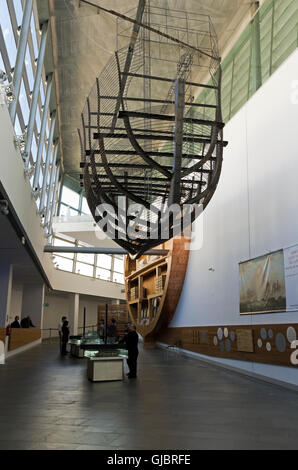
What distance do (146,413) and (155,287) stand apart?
37.3ft

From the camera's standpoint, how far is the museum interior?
5.29m

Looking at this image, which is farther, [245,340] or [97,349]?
[97,349]

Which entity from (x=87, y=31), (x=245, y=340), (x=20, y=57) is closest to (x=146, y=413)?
(x=245, y=340)

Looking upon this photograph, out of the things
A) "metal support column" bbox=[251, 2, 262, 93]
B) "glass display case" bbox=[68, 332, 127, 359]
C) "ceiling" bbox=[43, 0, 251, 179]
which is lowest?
"glass display case" bbox=[68, 332, 127, 359]

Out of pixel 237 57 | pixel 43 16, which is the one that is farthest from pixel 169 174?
pixel 43 16

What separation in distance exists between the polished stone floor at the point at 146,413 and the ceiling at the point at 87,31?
8947 mm

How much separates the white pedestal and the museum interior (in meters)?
0.04

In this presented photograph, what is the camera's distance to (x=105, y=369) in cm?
824

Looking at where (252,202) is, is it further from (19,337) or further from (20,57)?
(19,337)

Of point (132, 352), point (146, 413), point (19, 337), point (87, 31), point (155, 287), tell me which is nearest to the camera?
point (146, 413)

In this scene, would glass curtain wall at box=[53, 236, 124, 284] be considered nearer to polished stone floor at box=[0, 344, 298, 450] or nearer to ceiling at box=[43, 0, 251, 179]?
ceiling at box=[43, 0, 251, 179]

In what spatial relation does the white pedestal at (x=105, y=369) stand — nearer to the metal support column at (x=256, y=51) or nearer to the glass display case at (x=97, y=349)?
the glass display case at (x=97, y=349)

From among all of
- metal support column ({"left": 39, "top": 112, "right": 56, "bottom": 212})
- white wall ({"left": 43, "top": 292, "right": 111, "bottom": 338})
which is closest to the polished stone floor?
metal support column ({"left": 39, "top": 112, "right": 56, "bottom": 212})
